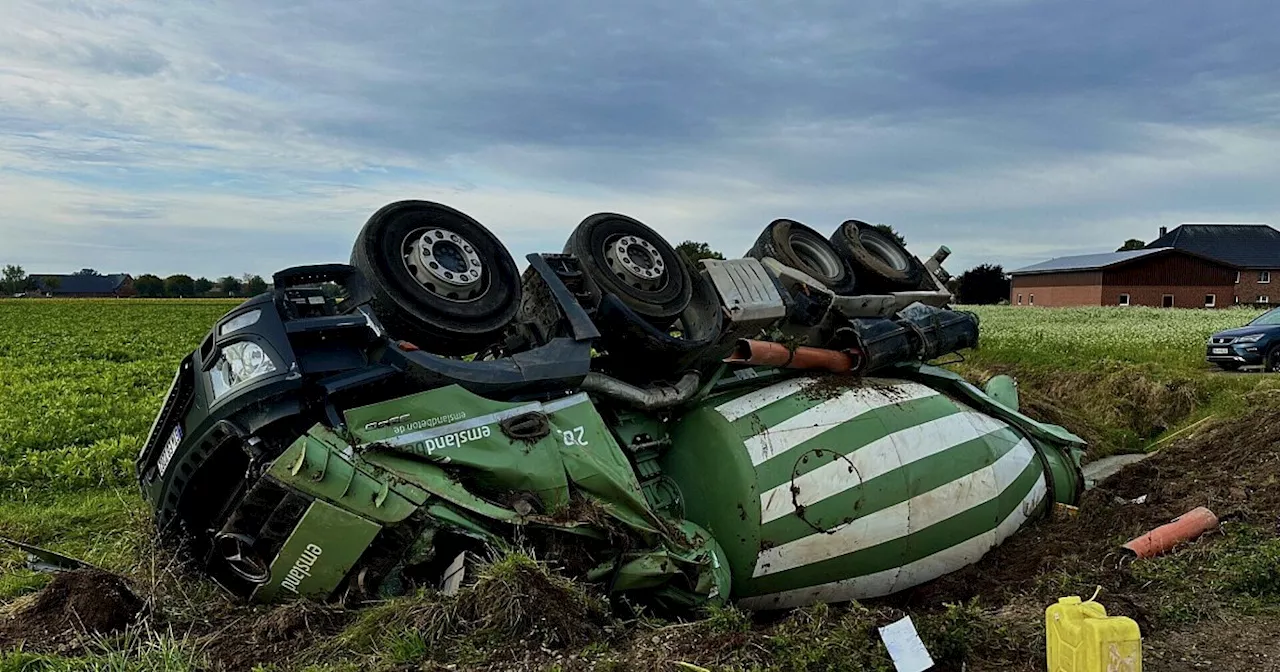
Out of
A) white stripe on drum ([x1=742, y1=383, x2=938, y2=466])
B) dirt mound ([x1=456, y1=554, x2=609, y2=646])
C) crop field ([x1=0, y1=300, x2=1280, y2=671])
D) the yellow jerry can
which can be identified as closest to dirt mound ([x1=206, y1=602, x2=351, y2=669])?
crop field ([x1=0, y1=300, x2=1280, y2=671])

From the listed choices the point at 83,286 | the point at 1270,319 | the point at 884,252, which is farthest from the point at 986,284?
the point at 83,286

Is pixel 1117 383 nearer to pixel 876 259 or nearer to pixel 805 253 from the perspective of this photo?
pixel 876 259

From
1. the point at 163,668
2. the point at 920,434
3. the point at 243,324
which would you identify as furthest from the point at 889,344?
the point at 163,668

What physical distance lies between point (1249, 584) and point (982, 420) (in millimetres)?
2258

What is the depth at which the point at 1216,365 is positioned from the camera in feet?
59.2

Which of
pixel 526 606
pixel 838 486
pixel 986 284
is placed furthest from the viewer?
pixel 986 284

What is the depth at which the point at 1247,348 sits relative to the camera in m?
17.4

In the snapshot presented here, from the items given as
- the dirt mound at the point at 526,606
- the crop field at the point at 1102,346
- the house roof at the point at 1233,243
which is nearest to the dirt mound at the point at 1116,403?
the crop field at the point at 1102,346

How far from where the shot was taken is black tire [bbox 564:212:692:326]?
5.71m

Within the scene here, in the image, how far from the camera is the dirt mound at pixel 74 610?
158 inches

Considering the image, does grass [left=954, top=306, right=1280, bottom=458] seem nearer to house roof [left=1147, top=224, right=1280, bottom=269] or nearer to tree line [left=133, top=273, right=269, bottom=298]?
house roof [left=1147, top=224, right=1280, bottom=269]

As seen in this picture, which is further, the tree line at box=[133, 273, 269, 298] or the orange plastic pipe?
the tree line at box=[133, 273, 269, 298]

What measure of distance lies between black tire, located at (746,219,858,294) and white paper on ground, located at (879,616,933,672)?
3932 millimetres

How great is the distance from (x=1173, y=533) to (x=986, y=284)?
68328 mm
